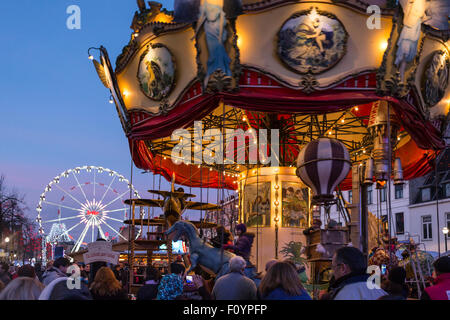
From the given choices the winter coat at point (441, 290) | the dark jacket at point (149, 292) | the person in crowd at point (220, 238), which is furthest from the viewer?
the person in crowd at point (220, 238)

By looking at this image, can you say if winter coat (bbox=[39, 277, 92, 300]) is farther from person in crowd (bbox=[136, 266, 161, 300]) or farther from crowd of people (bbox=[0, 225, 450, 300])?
person in crowd (bbox=[136, 266, 161, 300])

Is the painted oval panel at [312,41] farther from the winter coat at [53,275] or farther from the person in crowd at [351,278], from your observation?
the person in crowd at [351,278]

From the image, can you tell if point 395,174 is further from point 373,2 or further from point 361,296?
point 361,296

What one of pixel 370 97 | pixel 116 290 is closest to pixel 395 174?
pixel 370 97

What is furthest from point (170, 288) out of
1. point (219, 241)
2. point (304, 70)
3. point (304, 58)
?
→ point (304, 58)

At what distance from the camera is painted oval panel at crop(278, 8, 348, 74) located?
1146 cm

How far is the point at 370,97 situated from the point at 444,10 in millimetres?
2522

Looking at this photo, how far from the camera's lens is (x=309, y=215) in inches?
660

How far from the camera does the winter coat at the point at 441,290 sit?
5.62m

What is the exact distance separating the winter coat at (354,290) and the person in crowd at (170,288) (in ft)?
8.38

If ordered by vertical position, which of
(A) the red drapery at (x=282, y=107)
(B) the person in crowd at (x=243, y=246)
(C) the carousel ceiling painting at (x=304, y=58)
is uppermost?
(C) the carousel ceiling painting at (x=304, y=58)

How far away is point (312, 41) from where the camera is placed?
11523 millimetres

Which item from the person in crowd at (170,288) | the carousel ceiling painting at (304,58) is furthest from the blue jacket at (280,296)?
the carousel ceiling painting at (304,58)

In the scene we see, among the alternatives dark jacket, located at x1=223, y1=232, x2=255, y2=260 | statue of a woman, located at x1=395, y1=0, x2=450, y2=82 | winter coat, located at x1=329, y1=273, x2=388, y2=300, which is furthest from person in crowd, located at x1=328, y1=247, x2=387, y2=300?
statue of a woman, located at x1=395, y1=0, x2=450, y2=82
